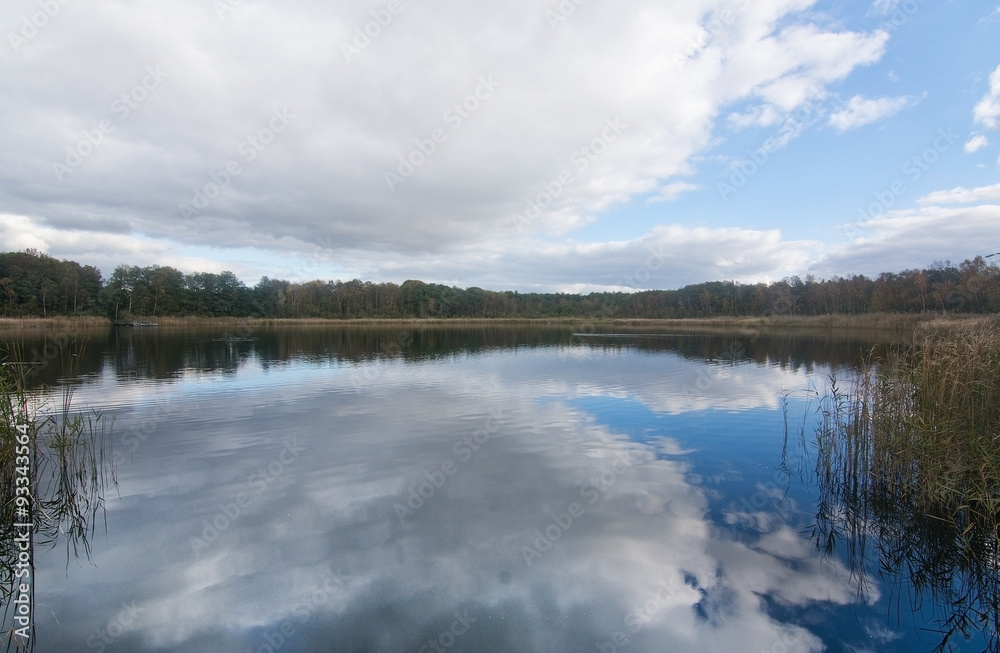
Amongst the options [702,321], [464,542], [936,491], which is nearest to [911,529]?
[936,491]

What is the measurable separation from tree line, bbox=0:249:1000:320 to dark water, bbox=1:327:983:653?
217 feet

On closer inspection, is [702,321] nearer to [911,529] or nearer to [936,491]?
[911,529]

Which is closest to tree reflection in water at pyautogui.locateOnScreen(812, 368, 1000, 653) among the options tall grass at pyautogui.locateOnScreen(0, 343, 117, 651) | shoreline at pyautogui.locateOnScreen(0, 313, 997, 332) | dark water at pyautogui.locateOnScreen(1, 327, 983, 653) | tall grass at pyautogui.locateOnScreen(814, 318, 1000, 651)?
tall grass at pyautogui.locateOnScreen(814, 318, 1000, 651)

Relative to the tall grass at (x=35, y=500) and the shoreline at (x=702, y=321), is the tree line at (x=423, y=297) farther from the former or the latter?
the tall grass at (x=35, y=500)

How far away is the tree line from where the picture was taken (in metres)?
60.1

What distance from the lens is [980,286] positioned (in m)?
54.7

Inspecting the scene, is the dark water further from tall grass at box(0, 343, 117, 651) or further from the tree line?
the tree line

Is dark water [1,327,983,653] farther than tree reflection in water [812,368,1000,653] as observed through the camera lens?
No

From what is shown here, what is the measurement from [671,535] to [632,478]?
191 cm

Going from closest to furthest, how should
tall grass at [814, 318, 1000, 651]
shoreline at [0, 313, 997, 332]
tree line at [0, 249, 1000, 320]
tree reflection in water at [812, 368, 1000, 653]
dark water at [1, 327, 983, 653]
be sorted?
dark water at [1, 327, 983, 653], tree reflection in water at [812, 368, 1000, 653], tall grass at [814, 318, 1000, 651], shoreline at [0, 313, 997, 332], tree line at [0, 249, 1000, 320]

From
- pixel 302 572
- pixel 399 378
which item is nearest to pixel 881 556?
pixel 302 572

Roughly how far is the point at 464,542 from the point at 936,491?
5.72 m

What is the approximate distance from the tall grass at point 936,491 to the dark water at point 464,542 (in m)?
0.33

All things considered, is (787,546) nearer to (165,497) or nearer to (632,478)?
(632,478)
